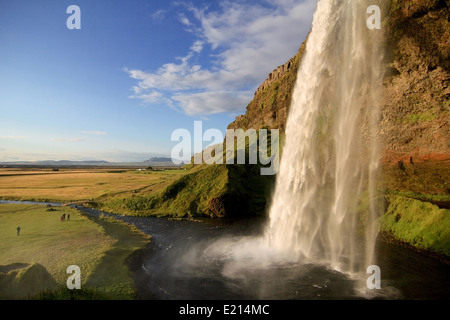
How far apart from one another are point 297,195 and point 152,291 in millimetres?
18531

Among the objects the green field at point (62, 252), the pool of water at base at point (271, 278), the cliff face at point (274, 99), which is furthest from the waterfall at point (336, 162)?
the cliff face at point (274, 99)

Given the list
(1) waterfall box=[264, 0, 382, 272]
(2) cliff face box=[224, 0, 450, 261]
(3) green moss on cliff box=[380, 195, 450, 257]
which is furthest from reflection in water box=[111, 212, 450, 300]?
(2) cliff face box=[224, 0, 450, 261]

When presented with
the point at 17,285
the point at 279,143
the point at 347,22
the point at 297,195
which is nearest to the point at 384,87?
the point at 347,22

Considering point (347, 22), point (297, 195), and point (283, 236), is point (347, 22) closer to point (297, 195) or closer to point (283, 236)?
point (297, 195)

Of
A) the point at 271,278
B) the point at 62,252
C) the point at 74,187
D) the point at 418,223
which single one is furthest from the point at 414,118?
the point at 74,187

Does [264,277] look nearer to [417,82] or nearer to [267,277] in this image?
[267,277]

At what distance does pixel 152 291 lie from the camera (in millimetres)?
16234

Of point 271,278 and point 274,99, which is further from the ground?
point 274,99

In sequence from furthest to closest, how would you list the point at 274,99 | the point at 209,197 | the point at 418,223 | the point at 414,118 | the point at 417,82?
the point at 274,99
the point at 209,197
the point at 414,118
the point at 417,82
the point at 418,223

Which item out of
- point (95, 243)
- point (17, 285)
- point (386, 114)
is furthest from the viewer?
point (386, 114)

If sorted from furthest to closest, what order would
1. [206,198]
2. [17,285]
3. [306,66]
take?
[206,198]
[306,66]
[17,285]

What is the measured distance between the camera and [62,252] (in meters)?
22.2

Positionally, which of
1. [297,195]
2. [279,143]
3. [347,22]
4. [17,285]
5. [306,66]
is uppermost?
[347,22]
